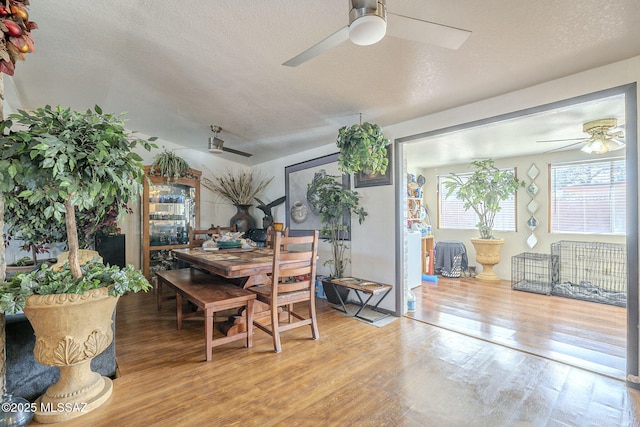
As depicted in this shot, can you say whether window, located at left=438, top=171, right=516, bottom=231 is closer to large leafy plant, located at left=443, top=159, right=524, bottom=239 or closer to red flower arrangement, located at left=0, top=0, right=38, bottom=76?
large leafy plant, located at left=443, top=159, right=524, bottom=239

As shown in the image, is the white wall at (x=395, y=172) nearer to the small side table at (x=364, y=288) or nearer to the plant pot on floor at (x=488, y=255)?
the small side table at (x=364, y=288)

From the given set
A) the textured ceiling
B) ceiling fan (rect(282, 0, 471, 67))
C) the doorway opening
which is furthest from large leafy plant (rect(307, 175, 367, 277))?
ceiling fan (rect(282, 0, 471, 67))

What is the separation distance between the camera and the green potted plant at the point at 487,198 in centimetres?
484

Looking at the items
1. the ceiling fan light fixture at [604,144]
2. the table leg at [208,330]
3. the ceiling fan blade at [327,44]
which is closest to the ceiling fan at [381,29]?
the ceiling fan blade at [327,44]

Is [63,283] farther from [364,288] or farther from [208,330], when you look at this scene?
[364,288]

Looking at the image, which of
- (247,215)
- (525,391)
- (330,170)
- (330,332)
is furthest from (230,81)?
(525,391)

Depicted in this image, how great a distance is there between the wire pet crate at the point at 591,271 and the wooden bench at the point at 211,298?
4412mm

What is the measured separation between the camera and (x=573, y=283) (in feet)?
14.3

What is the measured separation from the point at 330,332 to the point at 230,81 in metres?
2.71

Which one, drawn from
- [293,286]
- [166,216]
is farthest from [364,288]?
[166,216]

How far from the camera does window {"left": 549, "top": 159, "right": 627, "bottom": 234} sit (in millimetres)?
4152

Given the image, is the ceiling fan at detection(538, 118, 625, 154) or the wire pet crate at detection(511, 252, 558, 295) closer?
the ceiling fan at detection(538, 118, 625, 154)

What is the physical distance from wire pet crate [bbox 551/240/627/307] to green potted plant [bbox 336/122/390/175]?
11.6ft

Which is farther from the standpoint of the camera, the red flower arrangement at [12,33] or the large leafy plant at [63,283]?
the large leafy plant at [63,283]
